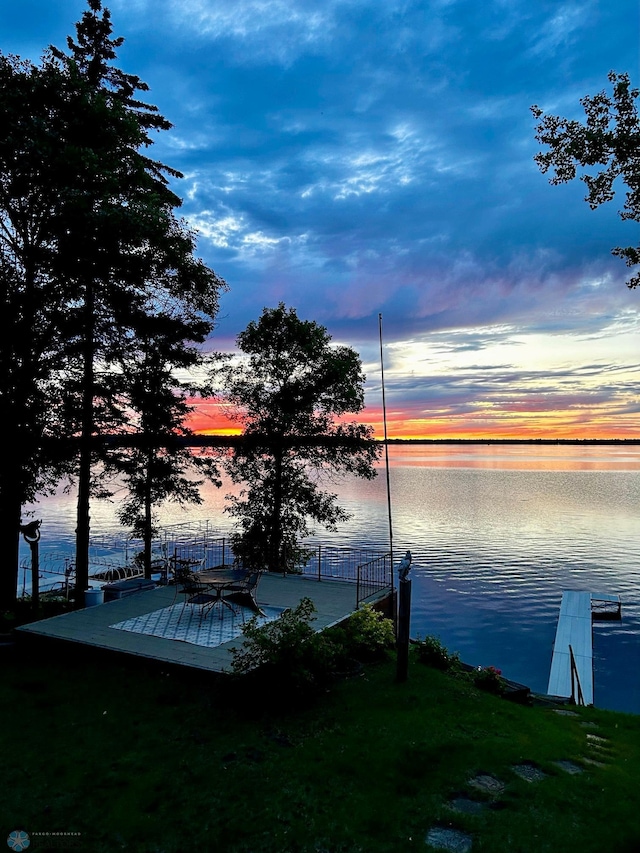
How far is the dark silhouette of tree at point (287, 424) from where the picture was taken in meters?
22.8

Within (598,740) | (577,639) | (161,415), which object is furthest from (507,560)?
(598,740)

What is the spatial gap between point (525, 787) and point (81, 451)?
1395cm

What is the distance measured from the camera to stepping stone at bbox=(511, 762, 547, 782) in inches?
281

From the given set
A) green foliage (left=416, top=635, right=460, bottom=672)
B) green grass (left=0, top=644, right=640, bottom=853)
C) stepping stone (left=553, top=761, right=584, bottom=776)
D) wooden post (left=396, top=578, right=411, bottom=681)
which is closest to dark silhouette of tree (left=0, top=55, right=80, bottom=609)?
green grass (left=0, top=644, right=640, bottom=853)

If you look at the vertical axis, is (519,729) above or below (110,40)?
below

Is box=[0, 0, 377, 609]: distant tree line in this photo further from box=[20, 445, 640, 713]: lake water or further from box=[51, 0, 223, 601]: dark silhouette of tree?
box=[20, 445, 640, 713]: lake water

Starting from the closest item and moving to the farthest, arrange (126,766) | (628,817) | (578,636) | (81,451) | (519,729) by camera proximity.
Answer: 1. (628,817)
2. (126,766)
3. (519,729)
4. (81,451)
5. (578,636)

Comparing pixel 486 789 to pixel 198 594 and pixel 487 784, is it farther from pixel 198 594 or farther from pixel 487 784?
pixel 198 594

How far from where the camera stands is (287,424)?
2277 centimetres

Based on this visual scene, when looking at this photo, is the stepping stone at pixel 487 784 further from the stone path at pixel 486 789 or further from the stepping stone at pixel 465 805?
the stepping stone at pixel 465 805

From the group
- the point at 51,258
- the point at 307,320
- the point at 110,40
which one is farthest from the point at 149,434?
the point at 110,40

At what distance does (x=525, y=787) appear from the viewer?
685 centimetres

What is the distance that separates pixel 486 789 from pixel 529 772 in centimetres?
87

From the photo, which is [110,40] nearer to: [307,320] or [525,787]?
[307,320]
